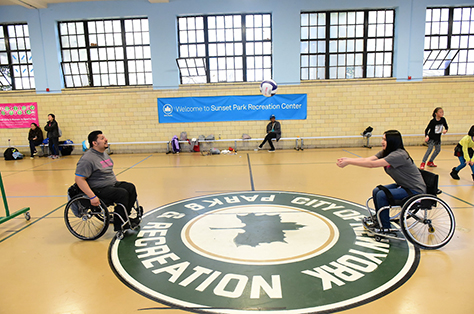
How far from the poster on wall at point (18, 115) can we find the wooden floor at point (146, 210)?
3.52 m

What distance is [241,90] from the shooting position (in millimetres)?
11422

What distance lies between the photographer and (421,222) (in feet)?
10.4

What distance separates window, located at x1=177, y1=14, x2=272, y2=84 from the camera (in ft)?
37.1

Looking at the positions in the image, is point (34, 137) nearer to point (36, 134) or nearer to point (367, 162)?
point (36, 134)

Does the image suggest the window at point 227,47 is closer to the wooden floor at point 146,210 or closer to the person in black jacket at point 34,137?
the wooden floor at point 146,210

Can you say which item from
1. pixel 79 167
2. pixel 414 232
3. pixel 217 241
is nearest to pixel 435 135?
pixel 414 232

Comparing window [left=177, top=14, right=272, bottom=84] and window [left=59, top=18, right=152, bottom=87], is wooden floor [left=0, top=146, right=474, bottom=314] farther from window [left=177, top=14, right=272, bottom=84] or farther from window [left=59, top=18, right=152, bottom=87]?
window [left=59, top=18, right=152, bottom=87]

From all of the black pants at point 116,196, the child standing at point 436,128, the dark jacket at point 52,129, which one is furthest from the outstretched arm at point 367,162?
the dark jacket at point 52,129

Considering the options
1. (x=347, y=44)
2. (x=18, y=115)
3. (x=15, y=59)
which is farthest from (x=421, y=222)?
(x=15, y=59)

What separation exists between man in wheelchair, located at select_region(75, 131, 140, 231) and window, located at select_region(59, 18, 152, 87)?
876 cm

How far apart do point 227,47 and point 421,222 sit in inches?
401

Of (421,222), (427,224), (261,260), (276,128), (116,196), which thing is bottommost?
(261,260)

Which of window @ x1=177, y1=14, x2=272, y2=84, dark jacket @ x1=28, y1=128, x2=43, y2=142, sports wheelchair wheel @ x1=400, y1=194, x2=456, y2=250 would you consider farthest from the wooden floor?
window @ x1=177, y1=14, x2=272, y2=84

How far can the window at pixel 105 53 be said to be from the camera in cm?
1148
